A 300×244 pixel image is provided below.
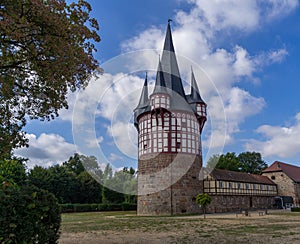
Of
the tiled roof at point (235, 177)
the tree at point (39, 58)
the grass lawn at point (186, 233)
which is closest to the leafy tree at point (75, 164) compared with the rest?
the tiled roof at point (235, 177)

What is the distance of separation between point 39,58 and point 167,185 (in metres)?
20.8

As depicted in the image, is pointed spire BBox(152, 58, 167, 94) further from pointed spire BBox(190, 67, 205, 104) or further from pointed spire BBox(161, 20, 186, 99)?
→ pointed spire BBox(190, 67, 205, 104)

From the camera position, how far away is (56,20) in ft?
21.5

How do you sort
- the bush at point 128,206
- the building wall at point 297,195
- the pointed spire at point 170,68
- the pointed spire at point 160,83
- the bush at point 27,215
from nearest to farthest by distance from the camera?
the bush at point 27,215
the pointed spire at point 160,83
the pointed spire at point 170,68
the building wall at point 297,195
the bush at point 128,206

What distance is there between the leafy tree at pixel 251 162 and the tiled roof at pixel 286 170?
11.6 meters

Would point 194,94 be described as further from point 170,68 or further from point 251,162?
point 251,162

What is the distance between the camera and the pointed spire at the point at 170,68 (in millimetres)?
29656

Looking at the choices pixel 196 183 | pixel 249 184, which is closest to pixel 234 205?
pixel 249 184

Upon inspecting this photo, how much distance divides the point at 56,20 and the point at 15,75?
2.51 meters

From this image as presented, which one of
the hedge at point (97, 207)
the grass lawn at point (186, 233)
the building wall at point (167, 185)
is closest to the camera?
the grass lawn at point (186, 233)

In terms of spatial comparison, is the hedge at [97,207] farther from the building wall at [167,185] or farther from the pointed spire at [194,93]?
the pointed spire at [194,93]

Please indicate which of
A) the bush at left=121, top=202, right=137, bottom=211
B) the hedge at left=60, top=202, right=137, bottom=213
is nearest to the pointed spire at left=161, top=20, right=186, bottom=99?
the bush at left=121, top=202, right=137, bottom=211

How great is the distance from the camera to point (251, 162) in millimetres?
57156

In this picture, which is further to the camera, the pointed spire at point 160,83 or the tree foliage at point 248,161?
the tree foliage at point 248,161
